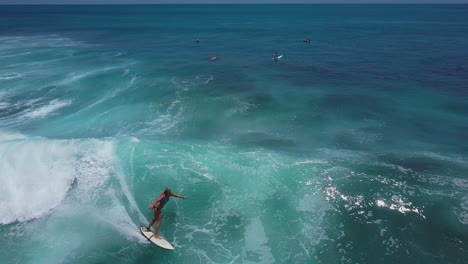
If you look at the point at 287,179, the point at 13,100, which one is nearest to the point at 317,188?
the point at 287,179

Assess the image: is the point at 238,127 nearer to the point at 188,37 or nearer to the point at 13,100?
the point at 13,100

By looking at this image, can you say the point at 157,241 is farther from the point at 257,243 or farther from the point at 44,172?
the point at 44,172

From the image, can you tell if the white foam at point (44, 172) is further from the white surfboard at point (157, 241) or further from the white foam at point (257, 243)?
the white foam at point (257, 243)

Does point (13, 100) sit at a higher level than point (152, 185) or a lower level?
higher

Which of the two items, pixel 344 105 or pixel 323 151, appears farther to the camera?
pixel 344 105

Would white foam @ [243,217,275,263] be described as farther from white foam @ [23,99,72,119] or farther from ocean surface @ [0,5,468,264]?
white foam @ [23,99,72,119]
